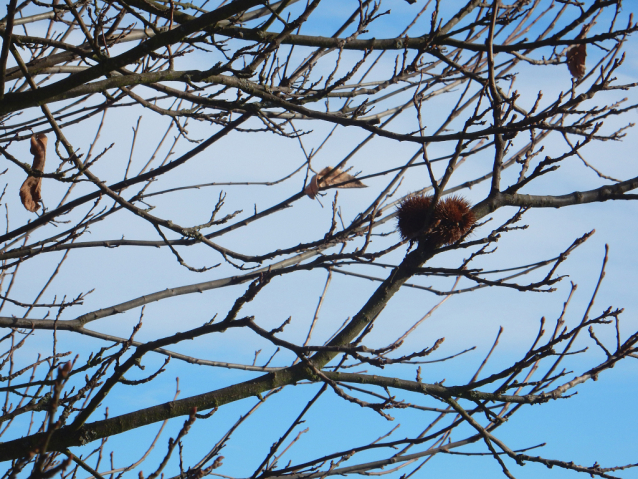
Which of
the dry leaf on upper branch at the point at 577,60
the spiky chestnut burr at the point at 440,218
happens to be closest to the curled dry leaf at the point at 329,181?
the spiky chestnut burr at the point at 440,218

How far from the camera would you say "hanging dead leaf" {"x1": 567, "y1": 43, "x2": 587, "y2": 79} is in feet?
9.21

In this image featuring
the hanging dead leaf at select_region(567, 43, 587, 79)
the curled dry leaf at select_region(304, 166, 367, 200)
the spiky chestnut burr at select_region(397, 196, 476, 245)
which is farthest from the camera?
the hanging dead leaf at select_region(567, 43, 587, 79)

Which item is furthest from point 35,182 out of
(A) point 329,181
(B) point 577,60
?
(B) point 577,60

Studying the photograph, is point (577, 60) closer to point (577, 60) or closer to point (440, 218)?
point (577, 60)

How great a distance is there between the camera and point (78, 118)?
3.33 m

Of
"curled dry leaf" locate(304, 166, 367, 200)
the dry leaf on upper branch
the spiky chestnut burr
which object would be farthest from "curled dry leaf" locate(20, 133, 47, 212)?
the dry leaf on upper branch

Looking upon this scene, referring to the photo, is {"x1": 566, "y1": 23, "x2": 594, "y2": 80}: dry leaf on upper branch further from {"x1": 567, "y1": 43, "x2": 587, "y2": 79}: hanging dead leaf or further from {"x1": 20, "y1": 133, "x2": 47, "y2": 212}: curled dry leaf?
{"x1": 20, "y1": 133, "x2": 47, "y2": 212}: curled dry leaf

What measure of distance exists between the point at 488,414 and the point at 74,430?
175 centimetres

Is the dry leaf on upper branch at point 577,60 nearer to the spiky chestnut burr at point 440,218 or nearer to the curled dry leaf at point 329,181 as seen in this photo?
the spiky chestnut burr at point 440,218

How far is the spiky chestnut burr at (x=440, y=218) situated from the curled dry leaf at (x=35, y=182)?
5.99 feet

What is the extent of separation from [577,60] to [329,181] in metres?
1.44

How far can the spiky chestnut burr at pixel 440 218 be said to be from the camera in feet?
8.42

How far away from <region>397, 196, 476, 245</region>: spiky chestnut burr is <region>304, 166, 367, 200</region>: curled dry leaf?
0.29 metres

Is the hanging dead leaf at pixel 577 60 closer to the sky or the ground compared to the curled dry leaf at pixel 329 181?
closer to the sky
